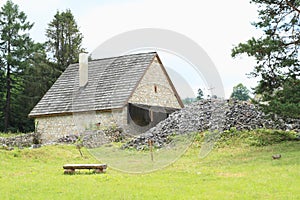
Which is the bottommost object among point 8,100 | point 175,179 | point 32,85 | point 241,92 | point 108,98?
point 175,179

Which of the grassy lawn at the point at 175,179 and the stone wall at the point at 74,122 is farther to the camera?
the stone wall at the point at 74,122

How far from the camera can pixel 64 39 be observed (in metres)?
42.4

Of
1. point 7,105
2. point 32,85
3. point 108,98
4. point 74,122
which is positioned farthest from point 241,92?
point 74,122

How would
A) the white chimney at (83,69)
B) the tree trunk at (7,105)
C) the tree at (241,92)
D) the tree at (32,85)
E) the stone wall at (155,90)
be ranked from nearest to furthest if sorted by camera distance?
the stone wall at (155,90) < the white chimney at (83,69) < the tree trunk at (7,105) < the tree at (32,85) < the tree at (241,92)

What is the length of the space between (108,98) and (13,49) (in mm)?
15754

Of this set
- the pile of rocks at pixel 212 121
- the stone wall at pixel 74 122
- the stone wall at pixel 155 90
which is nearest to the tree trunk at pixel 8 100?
the stone wall at pixel 74 122

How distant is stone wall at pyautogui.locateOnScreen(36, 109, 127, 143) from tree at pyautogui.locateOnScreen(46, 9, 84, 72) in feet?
48.1

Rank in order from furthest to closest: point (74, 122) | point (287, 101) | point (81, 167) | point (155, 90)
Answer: point (155, 90) < point (74, 122) < point (287, 101) < point (81, 167)

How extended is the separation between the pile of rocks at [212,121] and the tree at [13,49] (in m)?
19.7

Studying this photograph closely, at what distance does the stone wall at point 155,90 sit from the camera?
1047 inches

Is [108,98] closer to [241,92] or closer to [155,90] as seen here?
[155,90]

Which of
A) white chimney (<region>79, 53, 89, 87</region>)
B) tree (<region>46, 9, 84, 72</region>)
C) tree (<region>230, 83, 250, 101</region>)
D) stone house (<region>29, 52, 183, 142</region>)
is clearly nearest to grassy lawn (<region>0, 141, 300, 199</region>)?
Answer: stone house (<region>29, 52, 183, 142</region>)

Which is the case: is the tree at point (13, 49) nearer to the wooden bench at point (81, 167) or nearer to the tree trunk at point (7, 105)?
the tree trunk at point (7, 105)

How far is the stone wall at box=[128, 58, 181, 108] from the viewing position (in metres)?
26.6
